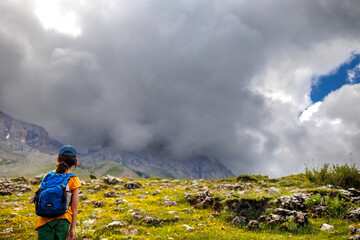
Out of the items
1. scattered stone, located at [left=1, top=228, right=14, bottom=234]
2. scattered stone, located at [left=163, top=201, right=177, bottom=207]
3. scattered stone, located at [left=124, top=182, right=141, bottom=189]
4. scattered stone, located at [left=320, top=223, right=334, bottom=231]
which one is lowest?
scattered stone, located at [left=1, top=228, right=14, bottom=234]

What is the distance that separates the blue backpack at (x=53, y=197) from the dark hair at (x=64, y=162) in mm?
288

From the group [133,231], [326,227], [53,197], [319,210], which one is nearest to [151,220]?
[133,231]

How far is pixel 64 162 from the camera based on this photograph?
251 inches

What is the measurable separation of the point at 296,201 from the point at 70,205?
37.8ft

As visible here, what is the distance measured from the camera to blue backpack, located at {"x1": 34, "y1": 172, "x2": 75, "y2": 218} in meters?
5.59

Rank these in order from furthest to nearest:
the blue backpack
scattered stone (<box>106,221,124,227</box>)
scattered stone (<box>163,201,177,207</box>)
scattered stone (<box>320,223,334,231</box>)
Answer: scattered stone (<box>163,201,177,207</box>) → scattered stone (<box>106,221,124,227</box>) → scattered stone (<box>320,223,334,231</box>) → the blue backpack

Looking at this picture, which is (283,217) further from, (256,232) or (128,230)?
(128,230)

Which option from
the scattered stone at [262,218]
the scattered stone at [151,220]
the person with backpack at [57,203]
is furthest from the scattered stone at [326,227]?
the person with backpack at [57,203]

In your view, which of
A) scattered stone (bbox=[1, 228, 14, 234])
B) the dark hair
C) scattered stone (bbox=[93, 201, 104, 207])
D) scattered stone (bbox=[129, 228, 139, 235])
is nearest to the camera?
the dark hair

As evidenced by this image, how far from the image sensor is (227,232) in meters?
10.1

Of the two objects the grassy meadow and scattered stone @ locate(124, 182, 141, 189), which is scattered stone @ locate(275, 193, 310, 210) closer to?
the grassy meadow

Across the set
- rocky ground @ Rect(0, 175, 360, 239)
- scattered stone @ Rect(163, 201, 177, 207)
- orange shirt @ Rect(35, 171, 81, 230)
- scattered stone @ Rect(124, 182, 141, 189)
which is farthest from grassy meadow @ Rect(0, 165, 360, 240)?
scattered stone @ Rect(124, 182, 141, 189)

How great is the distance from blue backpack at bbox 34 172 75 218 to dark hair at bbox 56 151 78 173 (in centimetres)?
29

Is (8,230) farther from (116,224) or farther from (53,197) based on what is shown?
(53,197)
